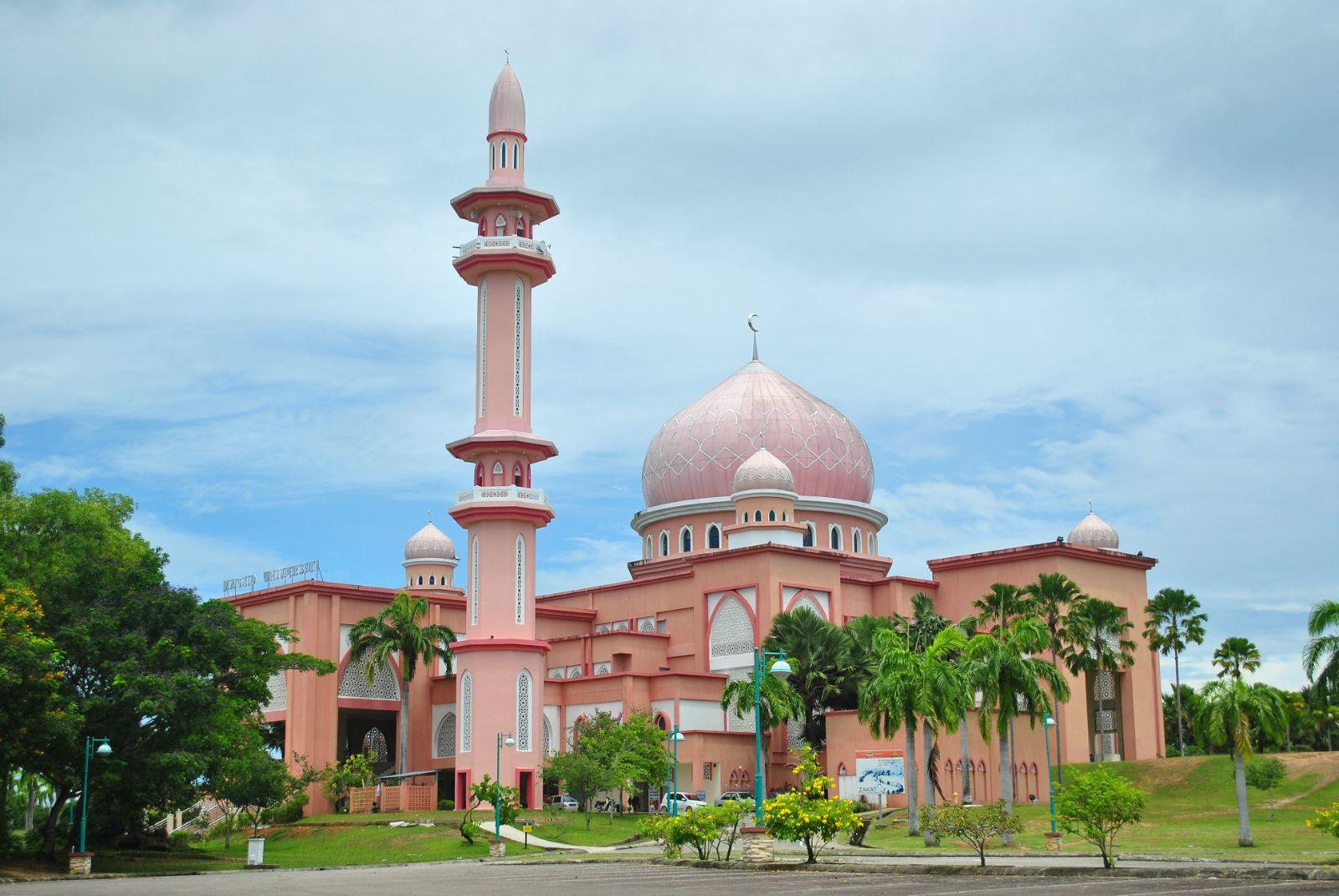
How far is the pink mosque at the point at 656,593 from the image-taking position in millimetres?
51938

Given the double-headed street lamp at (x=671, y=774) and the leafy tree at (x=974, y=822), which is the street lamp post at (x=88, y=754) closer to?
the double-headed street lamp at (x=671, y=774)

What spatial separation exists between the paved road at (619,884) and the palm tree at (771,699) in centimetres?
1654

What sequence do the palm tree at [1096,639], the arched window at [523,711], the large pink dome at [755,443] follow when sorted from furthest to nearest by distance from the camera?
the large pink dome at [755,443], the palm tree at [1096,639], the arched window at [523,711]

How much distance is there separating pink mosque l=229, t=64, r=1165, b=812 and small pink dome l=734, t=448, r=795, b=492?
79mm

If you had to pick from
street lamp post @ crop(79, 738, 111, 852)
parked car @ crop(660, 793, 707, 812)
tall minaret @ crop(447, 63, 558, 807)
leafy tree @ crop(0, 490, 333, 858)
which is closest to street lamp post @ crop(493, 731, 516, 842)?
tall minaret @ crop(447, 63, 558, 807)

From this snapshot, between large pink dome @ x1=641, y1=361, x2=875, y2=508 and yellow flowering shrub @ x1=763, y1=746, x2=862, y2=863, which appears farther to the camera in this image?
large pink dome @ x1=641, y1=361, x2=875, y2=508

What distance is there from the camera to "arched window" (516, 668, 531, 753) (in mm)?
51312

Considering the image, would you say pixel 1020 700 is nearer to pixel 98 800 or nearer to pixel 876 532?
pixel 876 532

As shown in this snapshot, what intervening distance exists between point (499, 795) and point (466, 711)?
306 inches

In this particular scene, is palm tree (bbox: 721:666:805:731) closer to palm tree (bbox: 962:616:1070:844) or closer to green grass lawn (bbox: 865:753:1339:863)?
green grass lawn (bbox: 865:753:1339:863)

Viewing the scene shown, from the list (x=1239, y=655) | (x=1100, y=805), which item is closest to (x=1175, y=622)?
(x=1239, y=655)

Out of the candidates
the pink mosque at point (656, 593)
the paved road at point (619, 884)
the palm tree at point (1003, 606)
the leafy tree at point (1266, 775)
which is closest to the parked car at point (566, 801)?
the pink mosque at point (656, 593)

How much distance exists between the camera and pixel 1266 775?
143 feet

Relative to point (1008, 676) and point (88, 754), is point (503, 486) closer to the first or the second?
point (88, 754)
